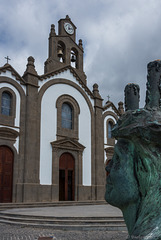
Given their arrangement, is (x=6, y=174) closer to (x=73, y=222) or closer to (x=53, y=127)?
(x=53, y=127)

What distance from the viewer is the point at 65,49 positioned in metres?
20.1

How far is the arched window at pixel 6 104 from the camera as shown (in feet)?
50.4

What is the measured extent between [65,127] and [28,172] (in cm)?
471

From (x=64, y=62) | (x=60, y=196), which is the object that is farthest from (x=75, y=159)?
(x=64, y=62)

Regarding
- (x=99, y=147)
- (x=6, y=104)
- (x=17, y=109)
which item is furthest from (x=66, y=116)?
(x=6, y=104)

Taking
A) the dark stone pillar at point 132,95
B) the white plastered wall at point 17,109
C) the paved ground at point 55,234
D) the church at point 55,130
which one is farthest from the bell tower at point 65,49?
the dark stone pillar at point 132,95

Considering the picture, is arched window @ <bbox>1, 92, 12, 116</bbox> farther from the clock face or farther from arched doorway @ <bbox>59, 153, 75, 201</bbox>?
the clock face

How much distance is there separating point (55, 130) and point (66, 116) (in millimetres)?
1806

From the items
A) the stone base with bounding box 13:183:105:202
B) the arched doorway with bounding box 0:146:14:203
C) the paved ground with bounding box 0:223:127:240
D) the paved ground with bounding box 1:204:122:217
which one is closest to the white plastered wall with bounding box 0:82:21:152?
the arched doorway with bounding box 0:146:14:203

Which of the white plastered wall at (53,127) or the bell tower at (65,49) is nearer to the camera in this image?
the white plastered wall at (53,127)

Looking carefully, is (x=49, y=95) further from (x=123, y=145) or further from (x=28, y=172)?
(x=123, y=145)

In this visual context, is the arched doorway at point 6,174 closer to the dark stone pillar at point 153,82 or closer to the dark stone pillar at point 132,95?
the dark stone pillar at point 132,95

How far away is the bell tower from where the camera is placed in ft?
62.7

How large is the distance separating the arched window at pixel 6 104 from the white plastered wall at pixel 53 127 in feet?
7.70
